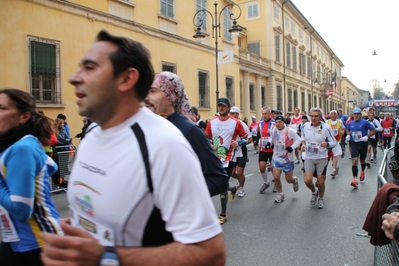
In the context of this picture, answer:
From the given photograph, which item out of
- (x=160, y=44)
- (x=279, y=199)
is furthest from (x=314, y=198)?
(x=160, y=44)

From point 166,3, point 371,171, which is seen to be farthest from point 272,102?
point 371,171

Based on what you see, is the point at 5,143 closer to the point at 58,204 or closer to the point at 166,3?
the point at 58,204

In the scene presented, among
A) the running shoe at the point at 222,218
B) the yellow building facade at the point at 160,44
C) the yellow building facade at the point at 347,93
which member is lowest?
the running shoe at the point at 222,218

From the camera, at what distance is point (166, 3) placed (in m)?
18.7

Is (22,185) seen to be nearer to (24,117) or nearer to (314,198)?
(24,117)

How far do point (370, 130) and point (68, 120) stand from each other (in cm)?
1017

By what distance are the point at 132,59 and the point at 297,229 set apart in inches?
196

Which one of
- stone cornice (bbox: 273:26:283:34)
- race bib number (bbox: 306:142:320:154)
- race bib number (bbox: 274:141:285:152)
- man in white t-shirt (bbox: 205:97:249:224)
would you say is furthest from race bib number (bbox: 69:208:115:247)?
stone cornice (bbox: 273:26:283:34)

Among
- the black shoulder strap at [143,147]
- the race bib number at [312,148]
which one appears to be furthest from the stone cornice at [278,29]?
the black shoulder strap at [143,147]

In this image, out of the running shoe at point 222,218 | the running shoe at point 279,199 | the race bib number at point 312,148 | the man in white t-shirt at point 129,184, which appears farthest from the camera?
the running shoe at point 279,199

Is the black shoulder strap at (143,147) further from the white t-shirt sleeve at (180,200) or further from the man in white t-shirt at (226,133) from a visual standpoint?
the man in white t-shirt at (226,133)

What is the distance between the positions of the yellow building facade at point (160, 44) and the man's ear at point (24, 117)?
406 inches

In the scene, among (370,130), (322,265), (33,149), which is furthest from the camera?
(370,130)

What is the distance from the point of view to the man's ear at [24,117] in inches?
93.6
